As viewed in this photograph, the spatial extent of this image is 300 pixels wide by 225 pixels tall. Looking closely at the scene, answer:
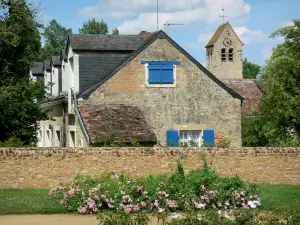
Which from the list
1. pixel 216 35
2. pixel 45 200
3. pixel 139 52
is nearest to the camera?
pixel 45 200

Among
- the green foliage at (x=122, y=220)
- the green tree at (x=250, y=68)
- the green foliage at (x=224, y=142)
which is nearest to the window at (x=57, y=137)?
the green foliage at (x=224, y=142)

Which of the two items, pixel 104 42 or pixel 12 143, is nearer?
pixel 12 143

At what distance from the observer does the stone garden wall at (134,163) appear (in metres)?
21.3

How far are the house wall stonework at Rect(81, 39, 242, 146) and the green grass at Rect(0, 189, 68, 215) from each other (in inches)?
343

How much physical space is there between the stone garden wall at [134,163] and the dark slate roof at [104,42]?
9.03 m

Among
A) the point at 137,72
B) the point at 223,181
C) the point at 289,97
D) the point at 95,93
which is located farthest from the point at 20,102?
the point at 289,97

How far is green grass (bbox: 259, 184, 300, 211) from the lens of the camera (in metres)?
17.8

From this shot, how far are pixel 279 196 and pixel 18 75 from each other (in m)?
12.9

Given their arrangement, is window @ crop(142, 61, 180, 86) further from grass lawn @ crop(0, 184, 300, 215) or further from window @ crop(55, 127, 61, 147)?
grass lawn @ crop(0, 184, 300, 215)

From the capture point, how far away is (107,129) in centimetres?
2525

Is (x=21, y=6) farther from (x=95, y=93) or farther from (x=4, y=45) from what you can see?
(x=95, y=93)

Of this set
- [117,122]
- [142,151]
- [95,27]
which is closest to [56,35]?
[95,27]

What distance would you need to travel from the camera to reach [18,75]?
2655 cm

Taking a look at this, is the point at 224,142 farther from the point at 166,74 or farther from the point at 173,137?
the point at 166,74
